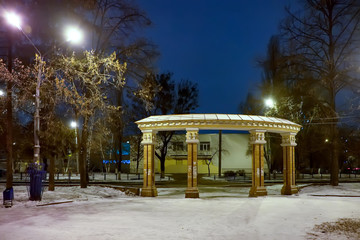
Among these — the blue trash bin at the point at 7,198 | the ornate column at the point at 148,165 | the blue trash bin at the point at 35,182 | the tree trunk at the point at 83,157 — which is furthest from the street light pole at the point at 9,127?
the ornate column at the point at 148,165

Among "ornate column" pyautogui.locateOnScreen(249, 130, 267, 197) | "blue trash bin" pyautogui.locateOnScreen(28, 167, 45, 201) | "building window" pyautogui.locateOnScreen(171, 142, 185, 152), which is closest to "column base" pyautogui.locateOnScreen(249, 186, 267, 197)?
"ornate column" pyautogui.locateOnScreen(249, 130, 267, 197)

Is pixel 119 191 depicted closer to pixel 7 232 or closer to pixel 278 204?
pixel 278 204

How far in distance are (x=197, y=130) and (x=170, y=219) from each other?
7097 mm

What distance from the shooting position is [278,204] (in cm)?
1483

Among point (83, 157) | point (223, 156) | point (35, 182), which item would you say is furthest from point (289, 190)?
point (223, 156)

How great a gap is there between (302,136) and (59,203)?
29323 mm

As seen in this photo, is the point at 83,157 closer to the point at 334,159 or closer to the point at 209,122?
the point at 209,122

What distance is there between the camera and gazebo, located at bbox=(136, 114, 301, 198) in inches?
694

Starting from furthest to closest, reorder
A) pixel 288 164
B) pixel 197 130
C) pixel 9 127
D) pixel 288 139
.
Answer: pixel 288 164, pixel 288 139, pixel 197 130, pixel 9 127

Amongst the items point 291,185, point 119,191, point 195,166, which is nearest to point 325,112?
point 291,185

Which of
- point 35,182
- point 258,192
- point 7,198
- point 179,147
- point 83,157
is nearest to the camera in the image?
point 7,198

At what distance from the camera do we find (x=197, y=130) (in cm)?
1772

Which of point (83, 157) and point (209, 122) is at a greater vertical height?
point (209, 122)

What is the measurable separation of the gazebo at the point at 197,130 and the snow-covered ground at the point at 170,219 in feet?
9.05
